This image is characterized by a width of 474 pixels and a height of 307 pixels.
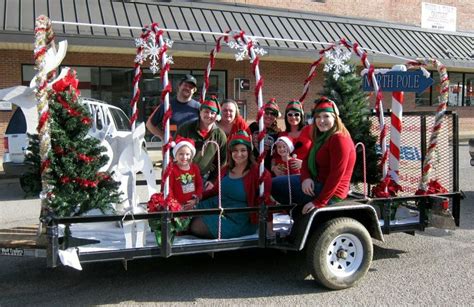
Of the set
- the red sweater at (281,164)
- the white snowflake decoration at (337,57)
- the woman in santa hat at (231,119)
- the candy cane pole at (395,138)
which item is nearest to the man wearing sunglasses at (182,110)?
the woman in santa hat at (231,119)

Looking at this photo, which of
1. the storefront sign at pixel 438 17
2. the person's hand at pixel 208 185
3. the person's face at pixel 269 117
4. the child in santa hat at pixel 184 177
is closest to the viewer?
the child in santa hat at pixel 184 177

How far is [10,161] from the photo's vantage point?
9.95 meters

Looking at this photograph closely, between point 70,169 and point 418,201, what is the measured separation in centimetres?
356

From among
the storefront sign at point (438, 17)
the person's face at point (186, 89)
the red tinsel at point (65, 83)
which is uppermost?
the storefront sign at point (438, 17)

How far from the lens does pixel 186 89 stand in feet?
18.9

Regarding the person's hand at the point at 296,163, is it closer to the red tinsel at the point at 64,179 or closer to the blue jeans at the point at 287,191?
the blue jeans at the point at 287,191

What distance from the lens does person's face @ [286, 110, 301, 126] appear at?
18.9 ft

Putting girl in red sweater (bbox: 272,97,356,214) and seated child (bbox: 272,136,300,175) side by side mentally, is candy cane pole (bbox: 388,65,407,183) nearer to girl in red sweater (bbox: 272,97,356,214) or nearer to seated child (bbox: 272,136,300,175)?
seated child (bbox: 272,136,300,175)

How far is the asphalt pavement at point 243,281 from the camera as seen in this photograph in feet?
14.2

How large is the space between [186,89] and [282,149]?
1.41m

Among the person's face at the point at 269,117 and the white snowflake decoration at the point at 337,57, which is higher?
the white snowflake decoration at the point at 337,57

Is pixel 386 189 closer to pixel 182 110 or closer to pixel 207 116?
pixel 207 116

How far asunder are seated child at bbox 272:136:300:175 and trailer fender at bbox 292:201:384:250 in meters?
0.74

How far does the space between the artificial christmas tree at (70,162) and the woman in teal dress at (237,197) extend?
90 centimetres
